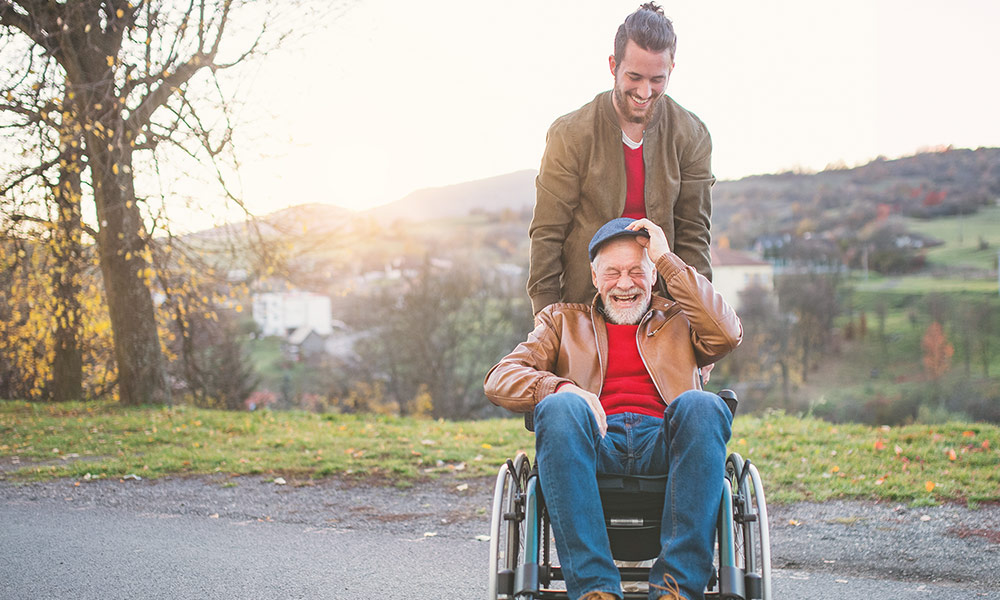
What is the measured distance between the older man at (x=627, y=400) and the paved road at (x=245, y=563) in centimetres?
148

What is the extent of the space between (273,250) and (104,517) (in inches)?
236

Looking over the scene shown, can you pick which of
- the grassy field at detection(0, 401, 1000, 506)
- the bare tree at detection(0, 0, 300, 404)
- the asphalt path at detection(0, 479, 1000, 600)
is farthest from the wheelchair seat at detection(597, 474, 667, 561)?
the bare tree at detection(0, 0, 300, 404)

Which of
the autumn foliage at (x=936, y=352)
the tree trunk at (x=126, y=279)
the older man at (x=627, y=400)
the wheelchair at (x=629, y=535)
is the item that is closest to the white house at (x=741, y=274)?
the autumn foliage at (x=936, y=352)

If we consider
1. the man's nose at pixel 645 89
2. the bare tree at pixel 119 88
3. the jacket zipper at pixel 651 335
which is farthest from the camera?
the bare tree at pixel 119 88

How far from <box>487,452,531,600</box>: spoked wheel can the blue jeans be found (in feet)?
0.58

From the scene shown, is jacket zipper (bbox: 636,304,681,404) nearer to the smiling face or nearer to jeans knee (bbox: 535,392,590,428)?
jeans knee (bbox: 535,392,590,428)

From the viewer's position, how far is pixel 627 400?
2979 millimetres

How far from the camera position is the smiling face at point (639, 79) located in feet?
10.4

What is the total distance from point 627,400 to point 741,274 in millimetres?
41916

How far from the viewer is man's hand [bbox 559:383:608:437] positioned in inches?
105

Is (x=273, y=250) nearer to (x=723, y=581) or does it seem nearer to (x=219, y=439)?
(x=219, y=439)

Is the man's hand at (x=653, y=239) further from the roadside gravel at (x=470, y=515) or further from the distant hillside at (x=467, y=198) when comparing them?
the distant hillside at (x=467, y=198)

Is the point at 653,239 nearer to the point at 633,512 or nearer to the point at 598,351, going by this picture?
the point at 598,351

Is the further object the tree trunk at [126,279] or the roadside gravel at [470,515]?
the tree trunk at [126,279]
